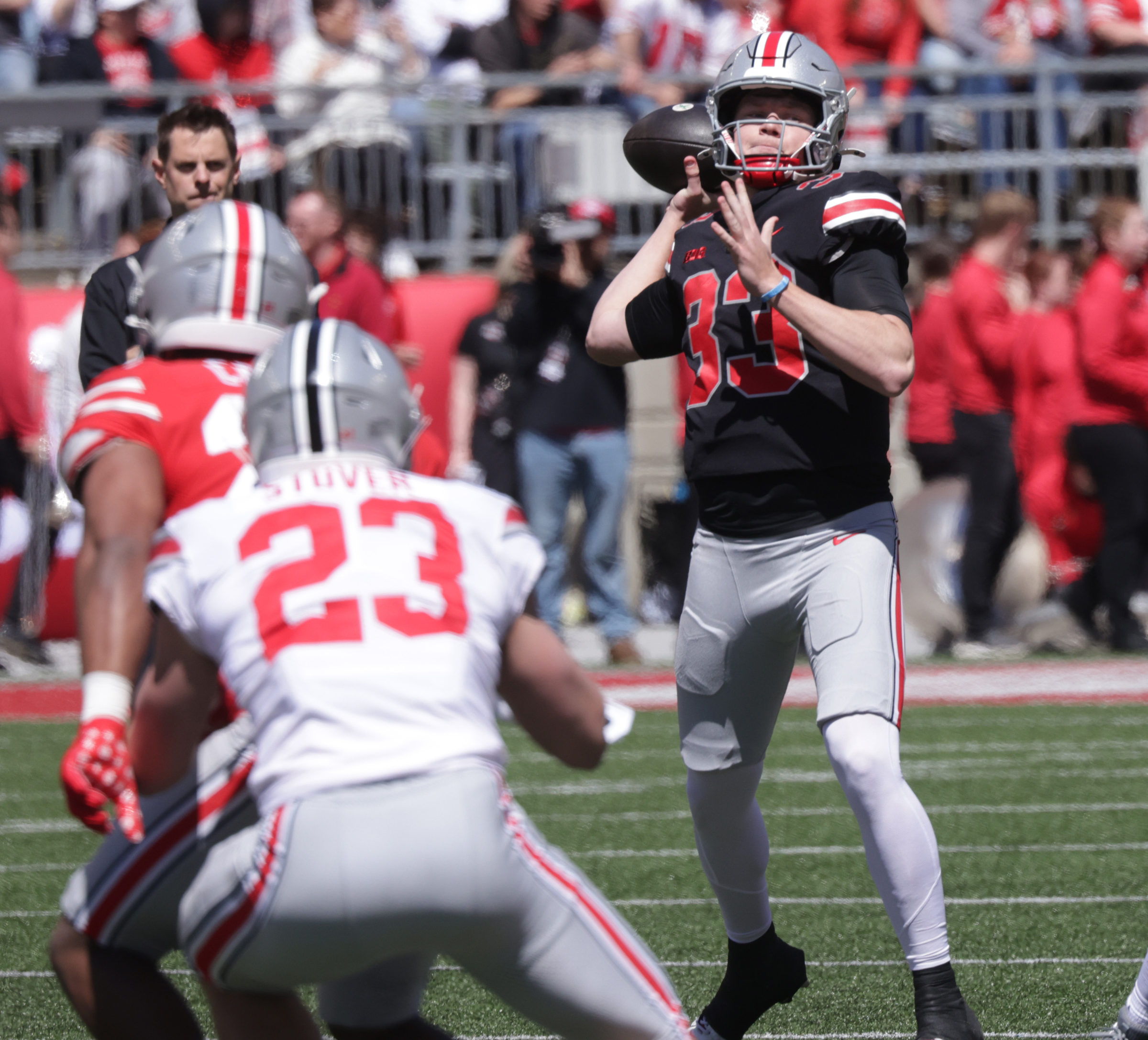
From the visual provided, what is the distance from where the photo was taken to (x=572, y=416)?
9742mm

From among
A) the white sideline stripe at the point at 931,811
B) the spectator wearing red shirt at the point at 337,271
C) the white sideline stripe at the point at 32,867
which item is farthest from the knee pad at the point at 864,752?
the spectator wearing red shirt at the point at 337,271

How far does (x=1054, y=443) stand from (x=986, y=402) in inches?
25.0

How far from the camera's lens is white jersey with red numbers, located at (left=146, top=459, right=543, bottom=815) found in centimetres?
Result: 247

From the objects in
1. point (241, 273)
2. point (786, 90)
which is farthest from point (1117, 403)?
point (241, 273)

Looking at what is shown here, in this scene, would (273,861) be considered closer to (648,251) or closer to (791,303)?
(791,303)

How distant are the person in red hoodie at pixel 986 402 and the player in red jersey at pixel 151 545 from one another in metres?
6.86

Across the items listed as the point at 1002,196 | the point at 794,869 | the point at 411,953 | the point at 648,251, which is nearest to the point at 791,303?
the point at 648,251

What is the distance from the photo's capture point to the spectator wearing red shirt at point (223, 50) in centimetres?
1251

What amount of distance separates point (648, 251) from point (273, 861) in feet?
6.90

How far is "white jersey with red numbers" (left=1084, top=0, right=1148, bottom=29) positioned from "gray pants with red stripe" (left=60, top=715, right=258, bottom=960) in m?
11.7

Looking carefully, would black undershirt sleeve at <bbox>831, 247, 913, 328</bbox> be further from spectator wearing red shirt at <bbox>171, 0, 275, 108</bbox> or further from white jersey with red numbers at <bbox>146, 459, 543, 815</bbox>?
spectator wearing red shirt at <bbox>171, 0, 275, 108</bbox>

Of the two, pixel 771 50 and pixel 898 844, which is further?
pixel 771 50

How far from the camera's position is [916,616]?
10.7 meters

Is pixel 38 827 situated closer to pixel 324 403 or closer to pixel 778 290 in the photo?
pixel 778 290
